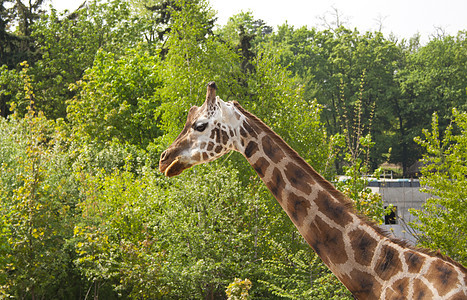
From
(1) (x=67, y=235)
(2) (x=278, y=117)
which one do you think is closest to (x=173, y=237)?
(1) (x=67, y=235)

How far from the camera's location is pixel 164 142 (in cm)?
1332

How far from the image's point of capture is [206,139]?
13.6 ft

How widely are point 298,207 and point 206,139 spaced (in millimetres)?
898

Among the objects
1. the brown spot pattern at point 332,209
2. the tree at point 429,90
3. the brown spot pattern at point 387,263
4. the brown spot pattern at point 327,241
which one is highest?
the tree at point 429,90

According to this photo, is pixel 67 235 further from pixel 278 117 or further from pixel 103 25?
pixel 103 25

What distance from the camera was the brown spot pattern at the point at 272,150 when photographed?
3.98 m

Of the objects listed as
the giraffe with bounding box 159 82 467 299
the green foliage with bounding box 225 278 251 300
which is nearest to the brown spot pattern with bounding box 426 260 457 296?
the giraffe with bounding box 159 82 467 299

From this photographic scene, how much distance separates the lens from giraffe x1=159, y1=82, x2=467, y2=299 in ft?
10.9

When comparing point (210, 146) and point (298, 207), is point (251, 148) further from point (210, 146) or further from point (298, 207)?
point (298, 207)

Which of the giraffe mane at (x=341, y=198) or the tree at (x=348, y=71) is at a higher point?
the tree at (x=348, y=71)

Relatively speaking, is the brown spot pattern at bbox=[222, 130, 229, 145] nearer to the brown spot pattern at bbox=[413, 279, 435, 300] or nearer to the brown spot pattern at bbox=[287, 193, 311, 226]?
the brown spot pattern at bbox=[287, 193, 311, 226]

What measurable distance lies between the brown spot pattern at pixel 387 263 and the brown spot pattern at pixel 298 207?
61cm

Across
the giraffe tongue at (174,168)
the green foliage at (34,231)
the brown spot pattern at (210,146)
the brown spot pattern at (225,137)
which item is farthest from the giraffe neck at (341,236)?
the green foliage at (34,231)

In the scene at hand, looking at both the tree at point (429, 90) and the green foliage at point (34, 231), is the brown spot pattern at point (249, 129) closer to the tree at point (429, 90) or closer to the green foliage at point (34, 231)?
the green foliage at point (34, 231)
